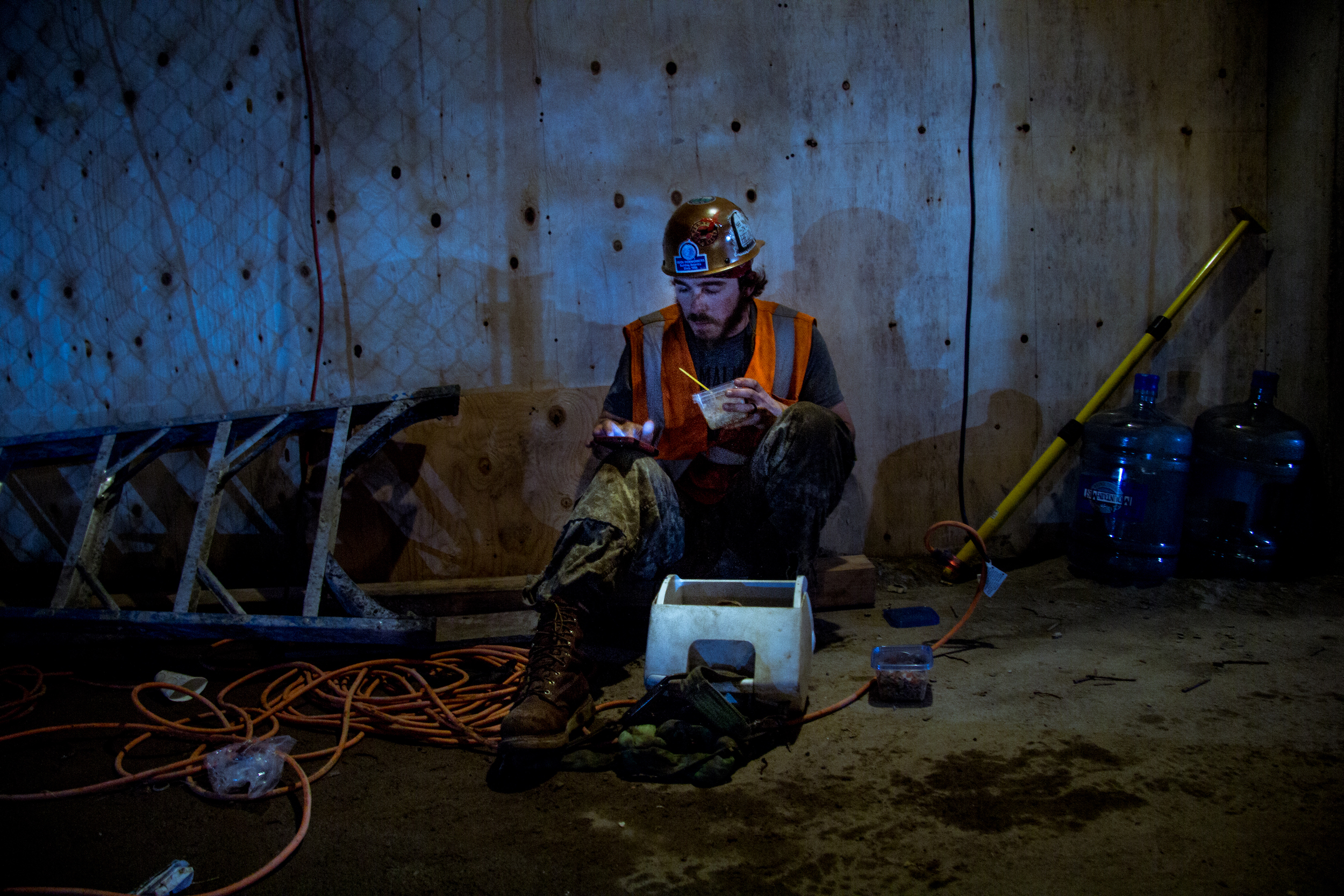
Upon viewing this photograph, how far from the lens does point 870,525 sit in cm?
331

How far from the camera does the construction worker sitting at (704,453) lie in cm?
221

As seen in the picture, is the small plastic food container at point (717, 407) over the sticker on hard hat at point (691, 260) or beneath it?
beneath

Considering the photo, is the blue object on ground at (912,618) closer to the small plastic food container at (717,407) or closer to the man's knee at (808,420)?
the man's knee at (808,420)

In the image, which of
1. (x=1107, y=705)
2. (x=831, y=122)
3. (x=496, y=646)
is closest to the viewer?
(x=1107, y=705)

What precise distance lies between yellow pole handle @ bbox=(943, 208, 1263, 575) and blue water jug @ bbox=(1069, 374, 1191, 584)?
13cm

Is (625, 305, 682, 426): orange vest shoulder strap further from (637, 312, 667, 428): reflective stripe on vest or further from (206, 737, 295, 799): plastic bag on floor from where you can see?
(206, 737, 295, 799): plastic bag on floor

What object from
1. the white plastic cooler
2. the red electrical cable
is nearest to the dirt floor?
the white plastic cooler

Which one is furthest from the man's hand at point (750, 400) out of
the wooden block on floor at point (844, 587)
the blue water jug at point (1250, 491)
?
the blue water jug at point (1250, 491)

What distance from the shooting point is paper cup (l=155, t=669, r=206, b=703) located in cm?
232

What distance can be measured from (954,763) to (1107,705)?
1.85 feet

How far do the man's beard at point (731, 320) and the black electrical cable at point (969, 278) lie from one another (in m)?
1.12

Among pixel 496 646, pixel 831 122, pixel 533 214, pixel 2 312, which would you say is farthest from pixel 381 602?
pixel 831 122

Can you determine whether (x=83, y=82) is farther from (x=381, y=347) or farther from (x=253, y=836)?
(x=253, y=836)

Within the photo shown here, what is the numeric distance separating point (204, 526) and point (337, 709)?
2.85 feet
